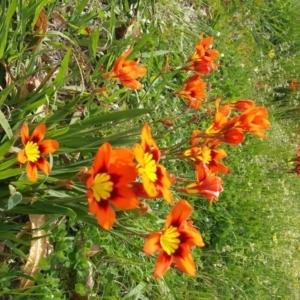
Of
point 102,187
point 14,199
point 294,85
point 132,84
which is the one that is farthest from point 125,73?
point 294,85

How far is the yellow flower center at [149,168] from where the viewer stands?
0.98 m

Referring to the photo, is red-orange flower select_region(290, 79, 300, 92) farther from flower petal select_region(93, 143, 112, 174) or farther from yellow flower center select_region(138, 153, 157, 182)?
flower petal select_region(93, 143, 112, 174)

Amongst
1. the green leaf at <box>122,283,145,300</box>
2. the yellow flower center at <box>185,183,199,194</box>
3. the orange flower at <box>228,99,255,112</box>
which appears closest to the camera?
the yellow flower center at <box>185,183,199,194</box>

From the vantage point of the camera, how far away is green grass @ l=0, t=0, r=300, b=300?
1528 mm

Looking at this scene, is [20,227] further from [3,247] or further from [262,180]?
[262,180]

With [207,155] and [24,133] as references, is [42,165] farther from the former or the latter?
[207,155]

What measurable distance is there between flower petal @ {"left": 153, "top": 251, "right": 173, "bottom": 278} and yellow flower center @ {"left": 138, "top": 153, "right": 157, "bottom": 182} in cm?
15

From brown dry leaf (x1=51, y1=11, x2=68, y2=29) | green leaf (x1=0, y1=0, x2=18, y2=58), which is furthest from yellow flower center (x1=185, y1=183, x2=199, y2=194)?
brown dry leaf (x1=51, y1=11, x2=68, y2=29)

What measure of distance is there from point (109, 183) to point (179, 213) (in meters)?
0.19

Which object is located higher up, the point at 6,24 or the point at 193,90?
the point at 6,24

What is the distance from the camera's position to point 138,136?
74.0 inches

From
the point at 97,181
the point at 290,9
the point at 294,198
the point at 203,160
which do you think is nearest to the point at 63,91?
the point at 203,160

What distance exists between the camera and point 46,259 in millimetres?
1630

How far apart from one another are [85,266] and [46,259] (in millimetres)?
199
